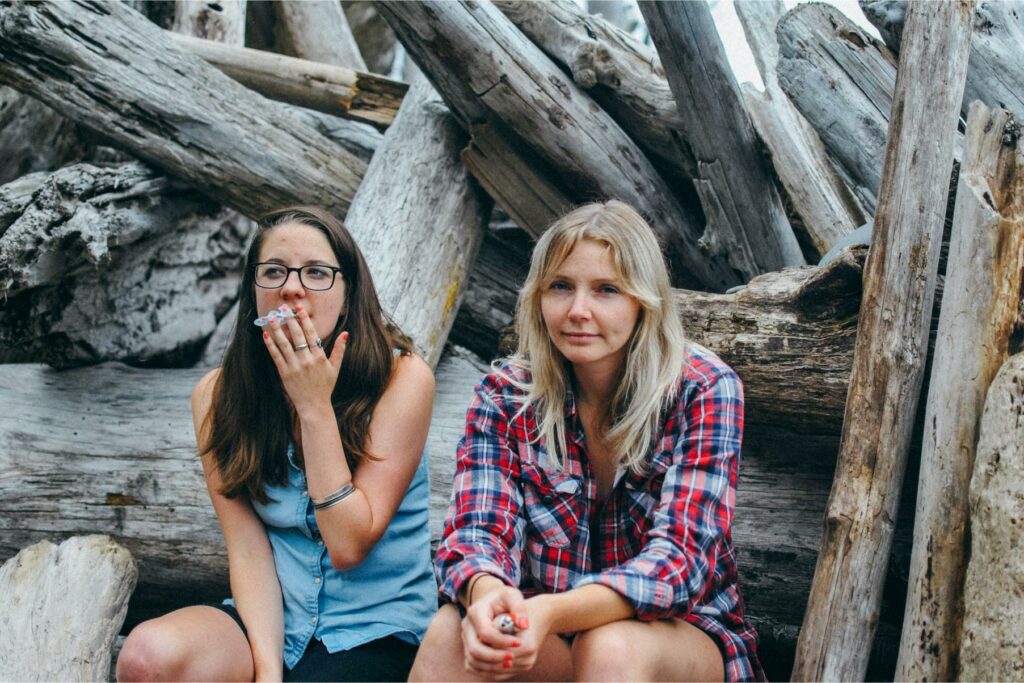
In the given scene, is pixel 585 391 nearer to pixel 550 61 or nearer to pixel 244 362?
pixel 244 362

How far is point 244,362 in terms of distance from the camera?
8.71ft

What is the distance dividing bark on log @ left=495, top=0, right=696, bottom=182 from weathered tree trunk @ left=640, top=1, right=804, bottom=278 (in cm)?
11

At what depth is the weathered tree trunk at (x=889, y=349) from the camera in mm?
2490

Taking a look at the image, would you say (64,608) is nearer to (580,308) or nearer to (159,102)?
(580,308)

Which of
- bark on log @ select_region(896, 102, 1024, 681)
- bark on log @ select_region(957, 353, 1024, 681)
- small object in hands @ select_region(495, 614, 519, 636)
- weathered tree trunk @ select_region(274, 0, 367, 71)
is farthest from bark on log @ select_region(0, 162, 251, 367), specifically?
bark on log @ select_region(957, 353, 1024, 681)

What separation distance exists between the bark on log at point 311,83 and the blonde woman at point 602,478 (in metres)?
2.52

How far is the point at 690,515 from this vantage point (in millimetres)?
2191

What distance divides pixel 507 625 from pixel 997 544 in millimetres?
Answer: 1139

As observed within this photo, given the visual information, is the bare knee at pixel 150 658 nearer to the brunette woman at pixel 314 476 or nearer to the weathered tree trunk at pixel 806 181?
the brunette woman at pixel 314 476

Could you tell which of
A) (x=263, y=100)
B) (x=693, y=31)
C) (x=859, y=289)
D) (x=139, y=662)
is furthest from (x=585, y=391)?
(x=263, y=100)

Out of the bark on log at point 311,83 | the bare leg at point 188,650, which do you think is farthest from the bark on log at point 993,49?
the bare leg at point 188,650

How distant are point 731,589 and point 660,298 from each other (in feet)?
2.50

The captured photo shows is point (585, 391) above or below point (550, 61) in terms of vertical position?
below

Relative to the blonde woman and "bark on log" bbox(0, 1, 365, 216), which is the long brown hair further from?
"bark on log" bbox(0, 1, 365, 216)
